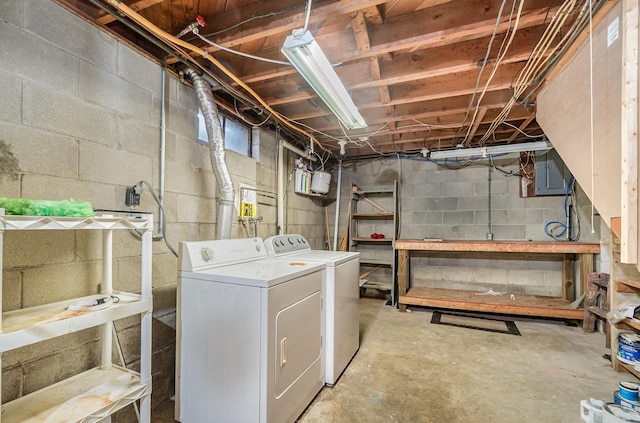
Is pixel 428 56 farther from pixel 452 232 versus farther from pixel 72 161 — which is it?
pixel 452 232

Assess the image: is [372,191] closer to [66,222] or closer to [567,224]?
[567,224]

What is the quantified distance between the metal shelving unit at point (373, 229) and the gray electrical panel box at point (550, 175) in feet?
5.90

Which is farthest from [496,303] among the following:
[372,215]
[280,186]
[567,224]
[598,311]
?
[280,186]

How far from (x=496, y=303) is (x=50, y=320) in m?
3.77

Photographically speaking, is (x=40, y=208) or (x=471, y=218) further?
(x=471, y=218)

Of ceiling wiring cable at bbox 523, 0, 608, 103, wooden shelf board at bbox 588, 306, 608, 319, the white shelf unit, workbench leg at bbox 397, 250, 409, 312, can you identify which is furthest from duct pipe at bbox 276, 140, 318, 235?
wooden shelf board at bbox 588, 306, 608, 319

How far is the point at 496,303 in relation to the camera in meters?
3.22

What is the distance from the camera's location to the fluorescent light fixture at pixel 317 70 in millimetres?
1338

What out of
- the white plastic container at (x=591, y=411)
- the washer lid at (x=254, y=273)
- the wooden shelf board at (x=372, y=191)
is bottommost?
the white plastic container at (x=591, y=411)

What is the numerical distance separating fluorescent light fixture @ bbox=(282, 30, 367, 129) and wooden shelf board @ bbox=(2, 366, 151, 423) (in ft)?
5.65

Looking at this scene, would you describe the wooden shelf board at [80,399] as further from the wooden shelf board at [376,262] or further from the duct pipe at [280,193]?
the wooden shelf board at [376,262]

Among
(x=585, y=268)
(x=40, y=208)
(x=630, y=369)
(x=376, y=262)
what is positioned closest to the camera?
(x=40, y=208)

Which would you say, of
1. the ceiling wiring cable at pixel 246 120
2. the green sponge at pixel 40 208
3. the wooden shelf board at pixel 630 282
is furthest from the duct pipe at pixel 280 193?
Result: the wooden shelf board at pixel 630 282

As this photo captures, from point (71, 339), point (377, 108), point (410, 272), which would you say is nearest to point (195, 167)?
point (71, 339)
